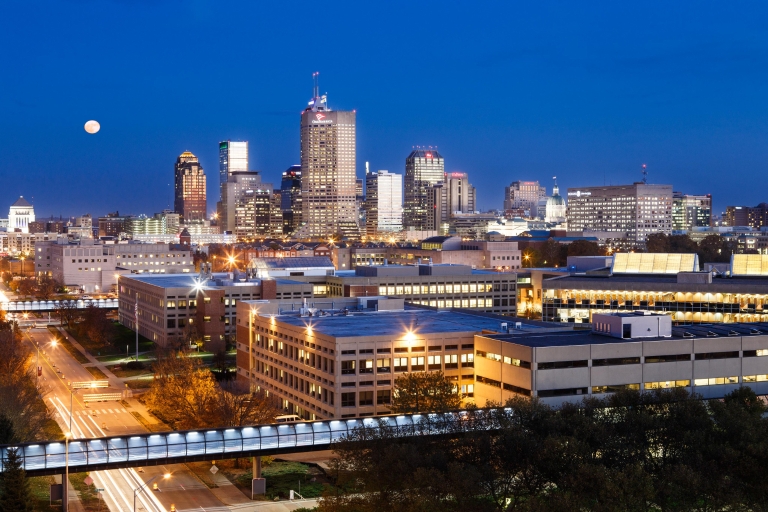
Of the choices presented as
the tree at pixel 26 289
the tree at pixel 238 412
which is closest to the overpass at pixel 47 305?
A: the tree at pixel 26 289

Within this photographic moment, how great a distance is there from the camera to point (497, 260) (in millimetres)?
193000

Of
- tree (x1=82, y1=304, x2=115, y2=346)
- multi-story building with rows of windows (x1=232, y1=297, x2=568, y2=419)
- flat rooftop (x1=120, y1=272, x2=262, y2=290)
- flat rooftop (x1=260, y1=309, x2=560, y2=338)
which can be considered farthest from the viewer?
tree (x1=82, y1=304, x2=115, y2=346)

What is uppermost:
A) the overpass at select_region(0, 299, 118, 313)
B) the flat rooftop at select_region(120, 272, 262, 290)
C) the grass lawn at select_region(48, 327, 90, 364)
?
the flat rooftop at select_region(120, 272, 262, 290)

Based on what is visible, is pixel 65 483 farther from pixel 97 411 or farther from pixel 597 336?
pixel 597 336

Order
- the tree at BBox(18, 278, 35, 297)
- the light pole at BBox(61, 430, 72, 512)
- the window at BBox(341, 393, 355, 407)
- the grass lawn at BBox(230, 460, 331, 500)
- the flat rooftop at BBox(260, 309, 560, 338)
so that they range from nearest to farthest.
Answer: the light pole at BBox(61, 430, 72, 512), the grass lawn at BBox(230, 460, 331, 500), the window at BBox(341, 393, 355, 407), the flat rooftop at BBox(260, 309, 560, 338), the tree at BBox(18, 278, 35, 297)

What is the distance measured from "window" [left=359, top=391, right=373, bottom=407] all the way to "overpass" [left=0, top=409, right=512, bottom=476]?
12.4 metres

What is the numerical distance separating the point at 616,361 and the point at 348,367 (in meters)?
18.3

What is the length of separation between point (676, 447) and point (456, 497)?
42.2 ft

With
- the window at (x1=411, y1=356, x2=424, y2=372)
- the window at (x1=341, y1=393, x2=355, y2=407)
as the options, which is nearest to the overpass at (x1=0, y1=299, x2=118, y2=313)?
the window at (x1=341, y1=393, x2=355, y2=407)

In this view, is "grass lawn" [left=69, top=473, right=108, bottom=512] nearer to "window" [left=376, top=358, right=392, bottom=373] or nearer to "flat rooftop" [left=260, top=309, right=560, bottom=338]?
"flat rooftop" [left=260, top=309, right=560, bottom=338]

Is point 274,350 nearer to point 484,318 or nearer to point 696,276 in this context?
point 484,318

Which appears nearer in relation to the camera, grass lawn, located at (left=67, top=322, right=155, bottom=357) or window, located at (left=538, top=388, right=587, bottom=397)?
window, located at (left=538, top=388, right=587, bottom=397)

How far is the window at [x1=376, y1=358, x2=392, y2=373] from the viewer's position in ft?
230

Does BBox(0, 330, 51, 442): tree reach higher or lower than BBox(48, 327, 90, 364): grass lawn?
higher
